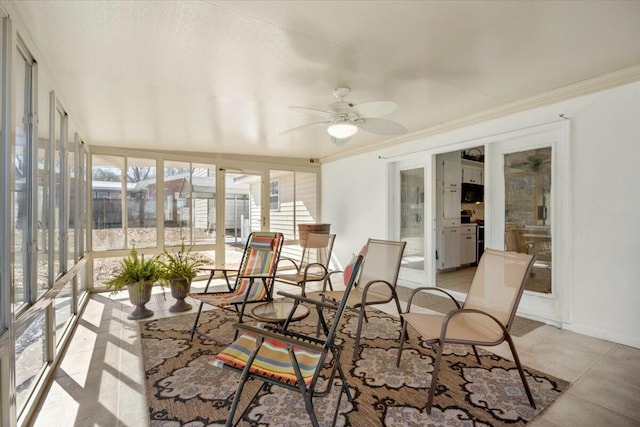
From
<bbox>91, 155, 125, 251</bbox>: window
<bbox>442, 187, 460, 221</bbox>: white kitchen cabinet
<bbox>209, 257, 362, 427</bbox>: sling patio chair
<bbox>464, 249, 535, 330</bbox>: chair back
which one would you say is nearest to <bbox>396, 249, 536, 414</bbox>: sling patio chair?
<bbox>464, 249, 535, 330</bbox>: chair back

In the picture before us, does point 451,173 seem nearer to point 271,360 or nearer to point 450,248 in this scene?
point 450,248

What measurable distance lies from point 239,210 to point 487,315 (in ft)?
18.2

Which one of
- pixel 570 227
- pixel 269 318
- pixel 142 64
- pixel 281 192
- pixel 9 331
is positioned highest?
pixel 142 64

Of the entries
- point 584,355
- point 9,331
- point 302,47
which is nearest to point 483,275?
point 584,355

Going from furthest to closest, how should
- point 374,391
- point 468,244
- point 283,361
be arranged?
point 468,244, point 374,391, point 283,361

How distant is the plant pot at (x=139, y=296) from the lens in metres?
3.64

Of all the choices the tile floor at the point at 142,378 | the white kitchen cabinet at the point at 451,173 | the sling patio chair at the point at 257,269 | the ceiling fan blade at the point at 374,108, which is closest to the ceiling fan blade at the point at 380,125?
the ceiling fan blade at the point at 374,108

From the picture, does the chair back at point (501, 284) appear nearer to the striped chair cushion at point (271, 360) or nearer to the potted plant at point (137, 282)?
the striped chair cushion at point (271, 360)

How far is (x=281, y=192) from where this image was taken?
6840 millimetres

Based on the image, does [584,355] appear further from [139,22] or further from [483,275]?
[139,22]

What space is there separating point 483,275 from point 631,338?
164 cm

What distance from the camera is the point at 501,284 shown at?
2295 millimetres

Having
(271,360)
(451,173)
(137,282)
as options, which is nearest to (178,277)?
(137,282)

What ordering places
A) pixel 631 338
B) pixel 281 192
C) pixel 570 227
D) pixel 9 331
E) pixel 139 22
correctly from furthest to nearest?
pixel 281 192 → pixel 570 227 → pixel 631 338 → pixel 139 22 → pixel 9 331
